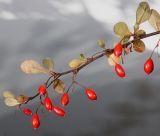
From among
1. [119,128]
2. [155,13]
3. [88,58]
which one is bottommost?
[119,128]

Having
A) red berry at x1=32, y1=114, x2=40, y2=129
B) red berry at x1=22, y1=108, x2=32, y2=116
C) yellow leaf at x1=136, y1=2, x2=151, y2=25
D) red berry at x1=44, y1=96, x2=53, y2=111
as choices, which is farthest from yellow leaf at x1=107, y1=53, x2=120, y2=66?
red berry at x1=22, y1=108, x2=32, y2=116

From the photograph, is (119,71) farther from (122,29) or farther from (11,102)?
(11,102)

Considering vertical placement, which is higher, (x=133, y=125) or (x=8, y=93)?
(x=8, y=93)

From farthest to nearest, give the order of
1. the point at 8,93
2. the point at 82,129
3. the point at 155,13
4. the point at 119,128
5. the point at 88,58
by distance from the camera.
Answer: the point at 119,128 → the point at 82,129 → the point at 8,93 → the point at 88,58 → the point at 155,13

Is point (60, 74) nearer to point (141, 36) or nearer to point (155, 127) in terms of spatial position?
point (141, 36)

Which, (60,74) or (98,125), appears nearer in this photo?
(60,74)

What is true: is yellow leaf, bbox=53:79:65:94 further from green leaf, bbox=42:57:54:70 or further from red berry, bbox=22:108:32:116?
red berry, bbox=22:108:32:116

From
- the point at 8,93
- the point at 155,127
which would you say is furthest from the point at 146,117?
the point at 8,93
